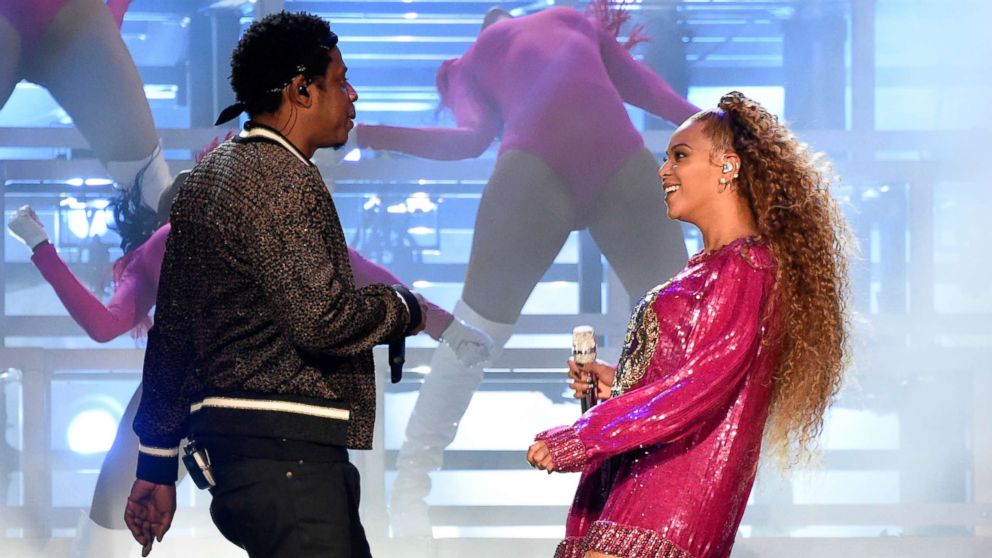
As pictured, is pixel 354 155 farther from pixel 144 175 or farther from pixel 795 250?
pixel 795 250

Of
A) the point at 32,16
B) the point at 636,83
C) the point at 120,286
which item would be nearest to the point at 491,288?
the point at 636,83

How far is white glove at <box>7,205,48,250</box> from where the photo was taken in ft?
11.7

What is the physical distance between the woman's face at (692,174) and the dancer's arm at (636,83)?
218 centimetres

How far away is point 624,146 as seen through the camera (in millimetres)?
3682

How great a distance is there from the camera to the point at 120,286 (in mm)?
3586

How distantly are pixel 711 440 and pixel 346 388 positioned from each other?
49 cm

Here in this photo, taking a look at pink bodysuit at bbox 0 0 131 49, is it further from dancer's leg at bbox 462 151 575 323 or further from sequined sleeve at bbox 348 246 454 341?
dancer's leg at bbox 462 151 575 323

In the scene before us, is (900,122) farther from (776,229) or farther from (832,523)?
(776,229)

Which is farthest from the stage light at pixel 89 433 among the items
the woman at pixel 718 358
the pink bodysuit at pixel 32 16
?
the woman at pixel 718 358

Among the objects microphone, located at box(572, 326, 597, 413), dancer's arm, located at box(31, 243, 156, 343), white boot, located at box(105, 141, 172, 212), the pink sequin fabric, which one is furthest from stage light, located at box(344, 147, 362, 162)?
the pink sequin fabric

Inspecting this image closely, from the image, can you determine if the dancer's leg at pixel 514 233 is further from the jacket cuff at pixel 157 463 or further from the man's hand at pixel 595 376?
the jacket cuff at pixel 157 463

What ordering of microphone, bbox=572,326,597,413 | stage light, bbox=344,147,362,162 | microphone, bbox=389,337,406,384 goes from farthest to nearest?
1. stage light, bbox=344,147,362,162
2. microphone, bbox=572,326,597,413
3. microphone, bbox=389,337,406,384

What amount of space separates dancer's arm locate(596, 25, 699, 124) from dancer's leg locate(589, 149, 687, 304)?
0.19 meters

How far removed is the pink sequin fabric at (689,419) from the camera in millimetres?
1446
